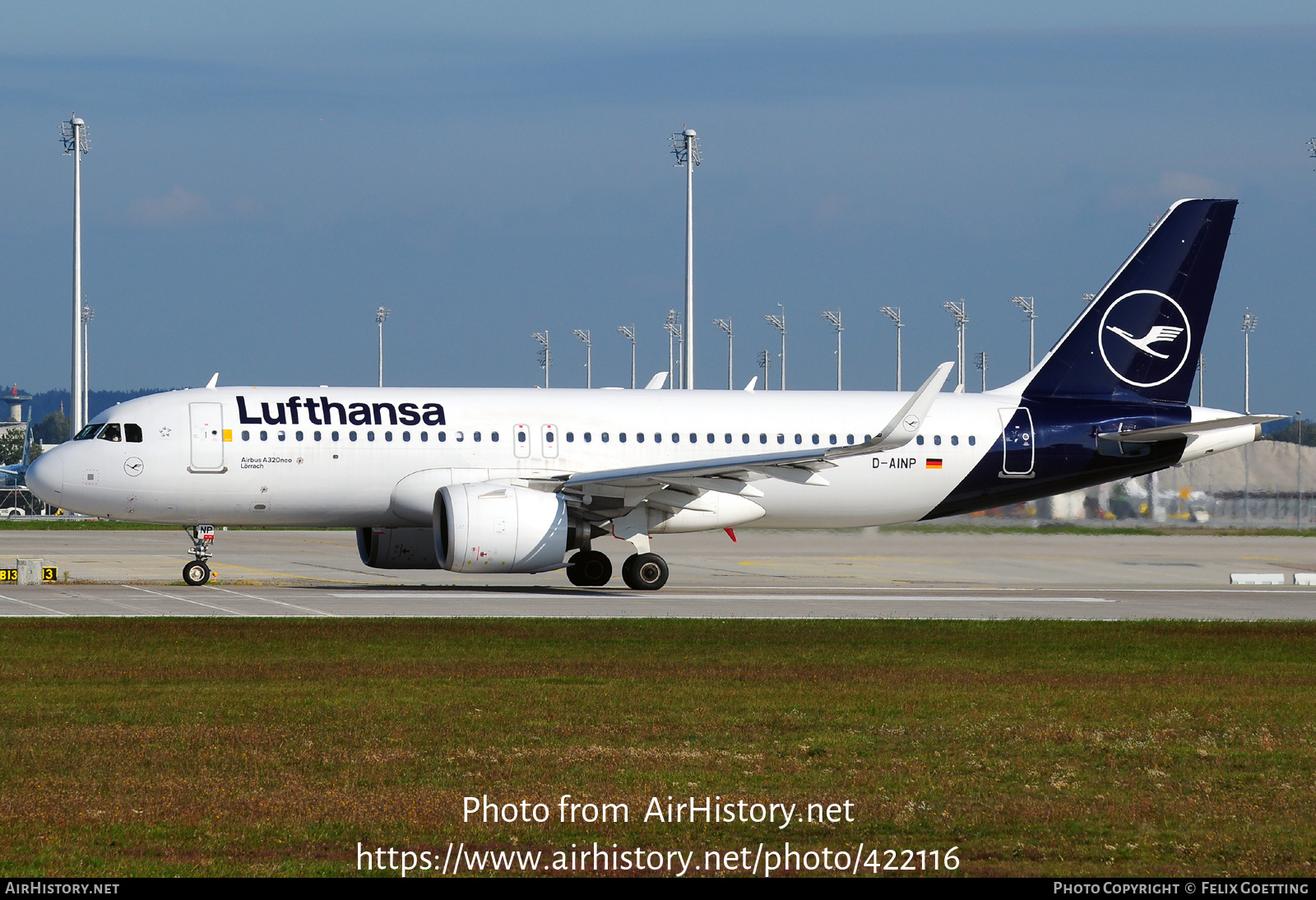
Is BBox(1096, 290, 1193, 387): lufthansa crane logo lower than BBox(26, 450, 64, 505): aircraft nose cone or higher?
higher

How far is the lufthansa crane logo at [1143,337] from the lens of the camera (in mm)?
33594

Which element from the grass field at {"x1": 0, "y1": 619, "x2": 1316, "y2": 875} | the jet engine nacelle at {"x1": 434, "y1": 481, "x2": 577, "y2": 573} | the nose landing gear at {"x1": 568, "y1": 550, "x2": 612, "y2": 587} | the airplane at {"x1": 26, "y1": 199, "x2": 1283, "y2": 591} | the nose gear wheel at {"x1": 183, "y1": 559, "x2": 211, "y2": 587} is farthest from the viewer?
the nose landing gear at {"x1": 568, "y1": 550, "x2": 612, "y2": 587}

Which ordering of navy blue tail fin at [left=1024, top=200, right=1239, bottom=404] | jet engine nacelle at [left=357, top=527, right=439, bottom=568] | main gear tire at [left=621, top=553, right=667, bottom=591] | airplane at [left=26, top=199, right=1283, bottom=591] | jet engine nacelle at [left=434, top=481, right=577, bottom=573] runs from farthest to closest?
navy blue tail fin at [left=1024, top=200, right=1239, bottom=404] → jet engine nacelle at [left=357, top=527, right=439, bottom=568] → main gear tire at [left=621, top=553, right=667, bottom=591] → airplane at [left=26, top=199, right=1283, bottom=591] → jet engine nacelle at [left=434, top=481, right=577, bottom=573]

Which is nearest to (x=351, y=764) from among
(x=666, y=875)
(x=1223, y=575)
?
(x=666, y=875)

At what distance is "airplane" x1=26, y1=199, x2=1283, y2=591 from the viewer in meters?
29.1

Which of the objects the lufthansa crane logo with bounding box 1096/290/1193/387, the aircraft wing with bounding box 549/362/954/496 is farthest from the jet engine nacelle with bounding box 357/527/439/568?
the lufthansa crane logo with bounding box 1096/290/1193/387

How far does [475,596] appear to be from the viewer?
27828 mm

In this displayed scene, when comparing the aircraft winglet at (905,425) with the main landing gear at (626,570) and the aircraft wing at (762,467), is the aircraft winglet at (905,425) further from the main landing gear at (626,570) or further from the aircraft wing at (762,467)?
the main landing gear at (626,570)

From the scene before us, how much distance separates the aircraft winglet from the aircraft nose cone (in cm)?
1396

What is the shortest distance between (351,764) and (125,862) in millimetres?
2827

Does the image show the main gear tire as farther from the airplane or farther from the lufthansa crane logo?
the lufthansa crane logo
